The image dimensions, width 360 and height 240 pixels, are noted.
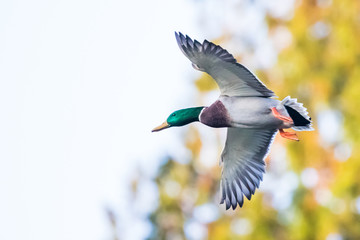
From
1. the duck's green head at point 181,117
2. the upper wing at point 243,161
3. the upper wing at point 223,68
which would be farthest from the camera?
the upper wing at point 243,161

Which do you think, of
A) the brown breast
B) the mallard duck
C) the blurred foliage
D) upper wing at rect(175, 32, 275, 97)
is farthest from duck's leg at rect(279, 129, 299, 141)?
the blurred foliage

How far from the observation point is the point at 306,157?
34.5 feet

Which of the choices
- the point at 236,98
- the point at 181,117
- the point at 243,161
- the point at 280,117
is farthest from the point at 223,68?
the point at 243,161

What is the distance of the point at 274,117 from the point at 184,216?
8.51m

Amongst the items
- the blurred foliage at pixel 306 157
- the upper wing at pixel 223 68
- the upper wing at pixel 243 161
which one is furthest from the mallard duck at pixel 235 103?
the blurred foliage at pixel 306 157

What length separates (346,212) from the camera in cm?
1028

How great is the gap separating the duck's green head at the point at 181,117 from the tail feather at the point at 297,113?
60cm

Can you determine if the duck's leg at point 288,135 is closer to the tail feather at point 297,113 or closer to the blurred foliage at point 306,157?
the tail feather at point 297,113

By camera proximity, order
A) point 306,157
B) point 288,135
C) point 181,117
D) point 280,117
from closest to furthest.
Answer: point 280,117, point 288,135, point 181,117, point 306,157

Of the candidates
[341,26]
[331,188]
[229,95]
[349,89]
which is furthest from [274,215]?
[229,95]

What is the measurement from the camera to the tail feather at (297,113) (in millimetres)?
4512

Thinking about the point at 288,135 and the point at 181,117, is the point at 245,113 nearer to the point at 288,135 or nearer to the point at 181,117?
the point at 288,135

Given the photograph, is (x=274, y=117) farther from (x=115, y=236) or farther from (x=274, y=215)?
(x=115, y=236)

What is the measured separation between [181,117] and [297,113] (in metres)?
0.80
